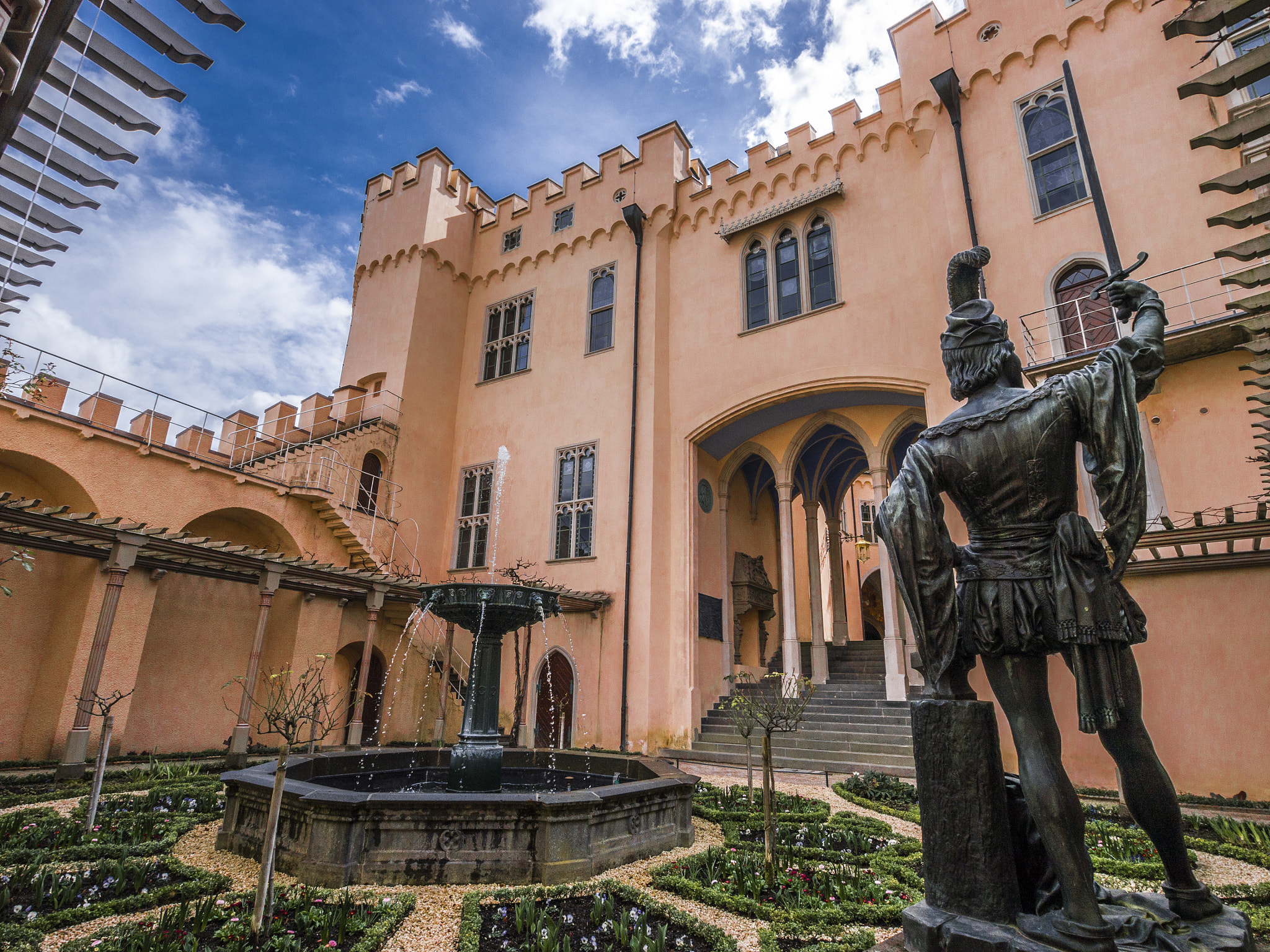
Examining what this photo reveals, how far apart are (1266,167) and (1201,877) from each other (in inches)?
206

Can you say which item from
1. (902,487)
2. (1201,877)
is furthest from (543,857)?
(1201,877)

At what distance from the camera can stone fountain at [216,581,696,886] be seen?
5199mm

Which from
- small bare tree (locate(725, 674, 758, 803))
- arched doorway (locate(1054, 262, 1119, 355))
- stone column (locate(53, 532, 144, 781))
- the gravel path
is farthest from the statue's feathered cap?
stone column (locate(53, 532, 144, 781))

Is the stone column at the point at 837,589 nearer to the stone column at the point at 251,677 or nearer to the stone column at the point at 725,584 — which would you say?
the stone column at the point at 725,584

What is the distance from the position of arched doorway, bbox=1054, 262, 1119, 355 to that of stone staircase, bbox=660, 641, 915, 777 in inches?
283

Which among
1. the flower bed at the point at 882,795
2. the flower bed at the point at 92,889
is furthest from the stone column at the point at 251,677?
the flower bed at the point at 882,795

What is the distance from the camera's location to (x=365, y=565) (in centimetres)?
1656

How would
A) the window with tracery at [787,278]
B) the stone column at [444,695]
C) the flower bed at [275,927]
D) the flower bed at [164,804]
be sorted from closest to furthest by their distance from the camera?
the flower bed at [275,927] < the flower bed at [164,804] < the stone column at [444,695] < the window with tracery at [787,278]

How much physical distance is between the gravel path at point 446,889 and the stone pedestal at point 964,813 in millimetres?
604

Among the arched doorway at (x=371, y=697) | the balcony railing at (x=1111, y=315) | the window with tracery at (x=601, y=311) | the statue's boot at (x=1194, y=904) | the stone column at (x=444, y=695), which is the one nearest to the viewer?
Answer: the statue's boot at (x=1194, y=904)

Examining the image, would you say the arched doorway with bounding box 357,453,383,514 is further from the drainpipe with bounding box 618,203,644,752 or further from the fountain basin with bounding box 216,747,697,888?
the fountain basin with bounding box 216,747,697,888

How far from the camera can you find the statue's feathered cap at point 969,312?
10.6 feet

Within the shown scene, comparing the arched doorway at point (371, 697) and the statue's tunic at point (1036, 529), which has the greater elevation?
the statue's tunic at point (1036, 529)

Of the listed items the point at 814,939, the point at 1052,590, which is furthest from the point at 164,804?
the point at 1052,590
